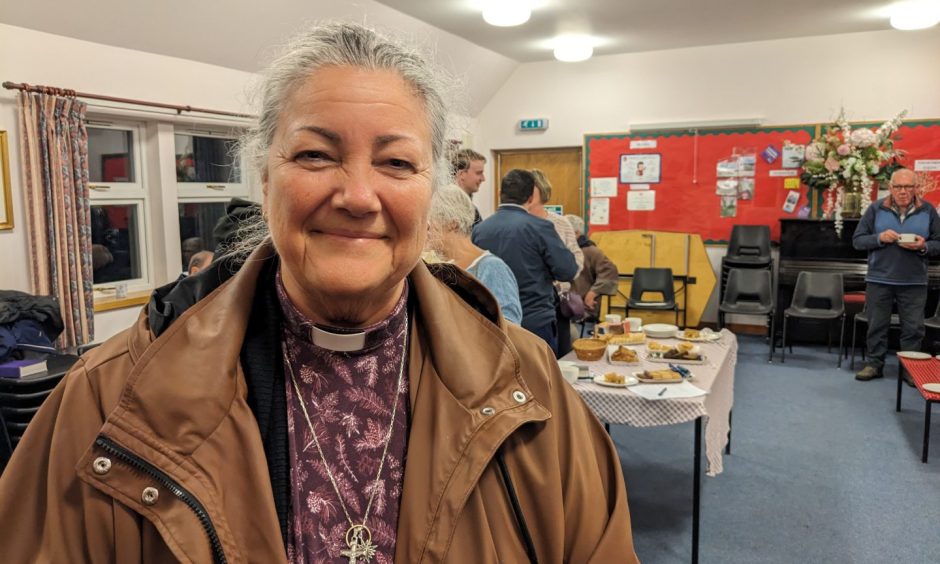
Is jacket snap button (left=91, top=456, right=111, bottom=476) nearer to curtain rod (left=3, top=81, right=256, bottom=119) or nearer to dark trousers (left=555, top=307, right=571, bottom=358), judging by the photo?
curtain rod (left=3, top=81, right=256, bottom=119)

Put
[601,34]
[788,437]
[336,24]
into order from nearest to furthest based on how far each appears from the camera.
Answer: [336,24], [788,437], [601,34]

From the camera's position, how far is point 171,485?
0.83m

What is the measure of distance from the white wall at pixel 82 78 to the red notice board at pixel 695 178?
4.33 metres

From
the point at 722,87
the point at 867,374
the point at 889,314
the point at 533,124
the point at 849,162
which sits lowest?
the point at 867,374

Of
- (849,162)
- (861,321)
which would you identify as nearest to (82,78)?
(861,321)

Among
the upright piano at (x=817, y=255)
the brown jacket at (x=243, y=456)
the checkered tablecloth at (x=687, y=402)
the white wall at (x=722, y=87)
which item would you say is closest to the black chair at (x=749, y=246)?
the upright piano at (x=817, y=255)

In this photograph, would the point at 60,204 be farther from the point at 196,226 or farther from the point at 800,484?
the point at 800,484

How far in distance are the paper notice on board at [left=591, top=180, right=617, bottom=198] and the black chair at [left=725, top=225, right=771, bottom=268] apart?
1.36 metres

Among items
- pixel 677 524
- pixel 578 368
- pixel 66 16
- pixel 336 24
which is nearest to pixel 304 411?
pixel 336 24

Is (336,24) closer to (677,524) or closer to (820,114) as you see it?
(677,524)

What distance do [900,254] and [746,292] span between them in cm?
154

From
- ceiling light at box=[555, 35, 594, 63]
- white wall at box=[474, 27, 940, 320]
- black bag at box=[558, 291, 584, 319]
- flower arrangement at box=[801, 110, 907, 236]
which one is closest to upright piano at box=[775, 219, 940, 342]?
flower arrangement at box=[801, 110, 907, 236]

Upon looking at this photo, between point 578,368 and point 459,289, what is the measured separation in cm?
196

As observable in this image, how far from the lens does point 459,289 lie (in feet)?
3.81
